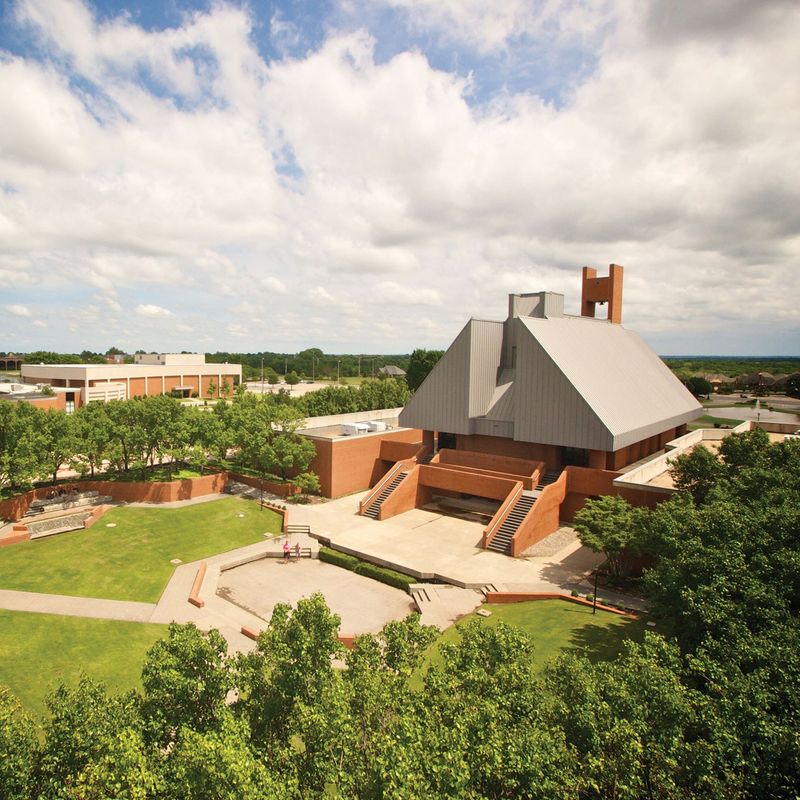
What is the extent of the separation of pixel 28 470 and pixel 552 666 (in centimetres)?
2979

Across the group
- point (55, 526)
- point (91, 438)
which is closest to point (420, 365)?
point (91, 438)

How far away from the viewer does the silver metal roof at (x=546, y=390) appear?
31.0 m

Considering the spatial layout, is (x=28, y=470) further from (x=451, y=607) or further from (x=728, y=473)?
(x=728, y=473)

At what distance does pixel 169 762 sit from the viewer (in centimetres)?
905

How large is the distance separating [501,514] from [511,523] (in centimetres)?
74

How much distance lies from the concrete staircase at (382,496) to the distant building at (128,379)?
126 ft

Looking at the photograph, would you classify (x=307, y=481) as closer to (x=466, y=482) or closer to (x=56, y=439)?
(x=466, y=482)

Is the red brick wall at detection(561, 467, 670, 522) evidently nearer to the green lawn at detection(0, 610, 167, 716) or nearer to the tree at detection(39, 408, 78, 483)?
the green lawn at detection(0, 610, 167, 716)

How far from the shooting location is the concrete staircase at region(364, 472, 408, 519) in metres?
33.4

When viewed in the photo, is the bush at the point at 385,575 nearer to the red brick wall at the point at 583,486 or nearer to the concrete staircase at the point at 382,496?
the concrete staircase at the point at 382,496

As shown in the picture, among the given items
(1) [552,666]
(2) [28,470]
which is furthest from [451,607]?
(2) [28,470]

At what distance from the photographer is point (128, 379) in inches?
2975

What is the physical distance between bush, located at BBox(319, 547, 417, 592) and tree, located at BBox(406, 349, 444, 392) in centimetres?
6075

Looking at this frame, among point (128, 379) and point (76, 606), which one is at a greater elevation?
point (128, 379)
